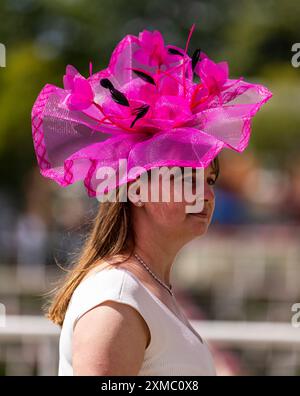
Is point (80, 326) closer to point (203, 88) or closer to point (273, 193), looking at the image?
point (203, 88)

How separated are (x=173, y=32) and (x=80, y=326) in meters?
17.6

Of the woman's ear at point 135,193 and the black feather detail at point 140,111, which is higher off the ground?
the black feather detail at point 140,111

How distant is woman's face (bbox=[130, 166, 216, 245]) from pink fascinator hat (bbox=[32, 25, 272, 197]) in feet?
0.29

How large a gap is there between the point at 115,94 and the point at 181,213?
1.01ft

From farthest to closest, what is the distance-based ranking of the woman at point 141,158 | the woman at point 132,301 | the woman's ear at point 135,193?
the woman's ear at point 135,193 < the woman at point 141,158 < the woman at point 132,301

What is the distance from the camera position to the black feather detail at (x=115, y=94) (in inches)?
78.2

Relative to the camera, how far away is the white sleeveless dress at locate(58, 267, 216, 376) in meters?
1.83

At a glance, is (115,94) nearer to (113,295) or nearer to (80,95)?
(80,95)

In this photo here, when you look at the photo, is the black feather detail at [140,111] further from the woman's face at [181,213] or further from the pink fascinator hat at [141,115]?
the woman's face at [181,213]

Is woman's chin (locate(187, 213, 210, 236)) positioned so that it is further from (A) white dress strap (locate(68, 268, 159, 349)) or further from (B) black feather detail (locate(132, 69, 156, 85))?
(B) black feather detail (locate(132, 69, 156, 85))

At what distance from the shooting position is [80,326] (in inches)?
70.5

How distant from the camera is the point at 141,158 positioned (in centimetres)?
192

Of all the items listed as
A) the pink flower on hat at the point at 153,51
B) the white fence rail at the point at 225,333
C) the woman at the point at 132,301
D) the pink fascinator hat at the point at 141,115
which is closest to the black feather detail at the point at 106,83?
the pink fascinator hat at the point at 141,115

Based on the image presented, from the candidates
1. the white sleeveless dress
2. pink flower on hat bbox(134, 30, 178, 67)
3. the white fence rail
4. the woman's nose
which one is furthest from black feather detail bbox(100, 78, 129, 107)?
the white fence rail
